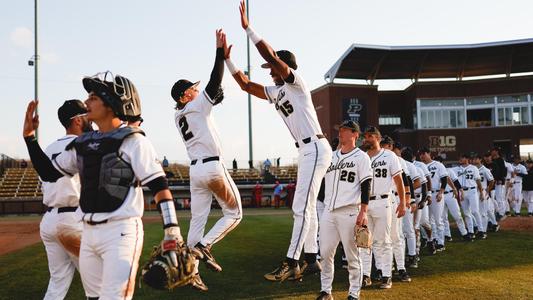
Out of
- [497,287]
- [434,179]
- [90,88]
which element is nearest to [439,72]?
[434,179]

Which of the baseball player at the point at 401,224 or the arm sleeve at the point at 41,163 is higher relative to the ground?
the arm sleeve at the point at 41,163

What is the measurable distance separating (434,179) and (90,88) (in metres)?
10.6

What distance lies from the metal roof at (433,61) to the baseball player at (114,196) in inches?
1608

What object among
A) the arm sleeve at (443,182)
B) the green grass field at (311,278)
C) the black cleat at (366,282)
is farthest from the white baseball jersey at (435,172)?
the black cleat at (366,282)

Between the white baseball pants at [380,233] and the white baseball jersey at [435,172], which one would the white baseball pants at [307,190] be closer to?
the white baseball pants at [380,233]

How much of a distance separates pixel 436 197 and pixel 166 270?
10.1 metres

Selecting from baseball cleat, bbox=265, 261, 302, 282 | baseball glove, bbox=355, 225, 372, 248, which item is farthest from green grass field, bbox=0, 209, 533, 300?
baseball glove, bbox=355, 225, 372, 248

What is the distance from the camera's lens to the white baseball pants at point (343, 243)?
6730mm

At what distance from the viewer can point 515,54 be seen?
148ft

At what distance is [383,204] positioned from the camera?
8336 millimetres

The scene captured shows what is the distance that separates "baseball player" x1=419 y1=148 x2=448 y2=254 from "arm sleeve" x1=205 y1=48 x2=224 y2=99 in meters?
7.37

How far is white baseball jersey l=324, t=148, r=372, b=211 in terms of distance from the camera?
6879 mm

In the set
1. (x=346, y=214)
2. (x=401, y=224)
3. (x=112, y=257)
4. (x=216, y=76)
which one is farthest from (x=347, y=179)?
(x=112, y=257)

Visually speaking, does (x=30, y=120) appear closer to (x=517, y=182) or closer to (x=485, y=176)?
(x=485, y=176)
